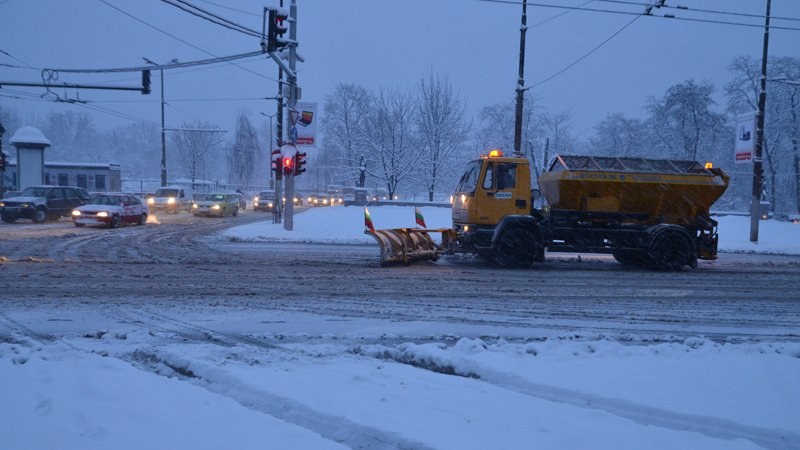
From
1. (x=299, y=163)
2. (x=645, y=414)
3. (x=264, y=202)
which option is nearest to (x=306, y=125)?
(x=299, y=163)

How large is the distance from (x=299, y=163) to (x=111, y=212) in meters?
9.33

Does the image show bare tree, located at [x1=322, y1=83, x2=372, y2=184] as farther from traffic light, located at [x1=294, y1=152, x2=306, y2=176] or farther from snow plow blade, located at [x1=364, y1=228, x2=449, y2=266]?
snow plow blade, located at [x1=364, y1=228, x2=449, y2=266]

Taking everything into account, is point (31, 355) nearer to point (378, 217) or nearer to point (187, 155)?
point (378, 217)

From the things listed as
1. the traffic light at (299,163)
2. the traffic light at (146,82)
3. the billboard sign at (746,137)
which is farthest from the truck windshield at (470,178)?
the traffic light at (146,82)

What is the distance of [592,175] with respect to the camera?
13211mm

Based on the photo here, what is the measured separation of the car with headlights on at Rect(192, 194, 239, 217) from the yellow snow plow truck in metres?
25.4

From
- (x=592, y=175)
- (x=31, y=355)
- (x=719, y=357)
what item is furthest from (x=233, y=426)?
(x=592, y=175)

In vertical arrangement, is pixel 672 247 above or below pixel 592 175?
below

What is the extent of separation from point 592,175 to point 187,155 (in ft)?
→ 256

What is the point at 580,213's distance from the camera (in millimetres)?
13531

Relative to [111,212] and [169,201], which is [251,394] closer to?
[111,212]

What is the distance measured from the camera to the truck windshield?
13.3 m

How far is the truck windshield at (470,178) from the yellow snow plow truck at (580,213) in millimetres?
27

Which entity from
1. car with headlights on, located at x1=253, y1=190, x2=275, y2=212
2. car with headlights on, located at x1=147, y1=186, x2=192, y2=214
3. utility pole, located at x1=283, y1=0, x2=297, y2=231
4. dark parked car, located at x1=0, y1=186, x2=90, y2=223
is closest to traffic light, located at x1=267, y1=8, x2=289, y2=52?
utility pole, located at x1=283, y1=0, x2=297, y2=231
